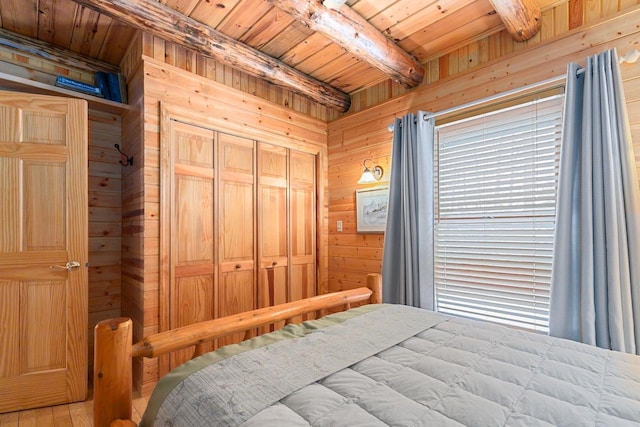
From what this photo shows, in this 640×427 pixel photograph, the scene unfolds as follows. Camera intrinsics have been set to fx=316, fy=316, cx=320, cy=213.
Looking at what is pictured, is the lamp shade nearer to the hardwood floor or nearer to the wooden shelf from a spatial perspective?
the wooden shelf

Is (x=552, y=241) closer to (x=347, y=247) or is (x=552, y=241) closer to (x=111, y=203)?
(x=347, y=247)

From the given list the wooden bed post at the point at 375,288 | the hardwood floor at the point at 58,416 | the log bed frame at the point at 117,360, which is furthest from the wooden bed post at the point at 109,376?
the wooden bed post at the point at 375,288

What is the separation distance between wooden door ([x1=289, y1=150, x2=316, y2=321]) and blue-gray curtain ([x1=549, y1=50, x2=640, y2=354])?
210 centimetres

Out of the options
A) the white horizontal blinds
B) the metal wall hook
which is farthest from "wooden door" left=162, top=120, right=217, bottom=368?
the white horizontal blinds

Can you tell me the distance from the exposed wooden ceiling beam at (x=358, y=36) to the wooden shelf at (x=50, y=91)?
1638 millimetres

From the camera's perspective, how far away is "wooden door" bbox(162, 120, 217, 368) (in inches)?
95.2

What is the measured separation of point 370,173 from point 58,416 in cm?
289

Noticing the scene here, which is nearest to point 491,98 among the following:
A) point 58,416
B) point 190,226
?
point 190,226

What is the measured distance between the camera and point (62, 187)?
2.24m

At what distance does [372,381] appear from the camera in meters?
1.07

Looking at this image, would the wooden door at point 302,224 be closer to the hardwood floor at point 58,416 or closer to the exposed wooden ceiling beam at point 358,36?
the exposed wooden ceiling beam at point 358,36

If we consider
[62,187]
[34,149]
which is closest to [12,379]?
[62,187]

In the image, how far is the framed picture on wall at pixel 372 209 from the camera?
300cm

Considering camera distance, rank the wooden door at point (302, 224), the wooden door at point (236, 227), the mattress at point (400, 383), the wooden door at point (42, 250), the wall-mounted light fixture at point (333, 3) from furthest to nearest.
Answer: the wooden door at point (302, 224) → the wooden door at point (236, 227) → the wooden door at point (42, 250) → the wall-mounted light fixture at point (333, 3) → the mattress at point (400, 383)
